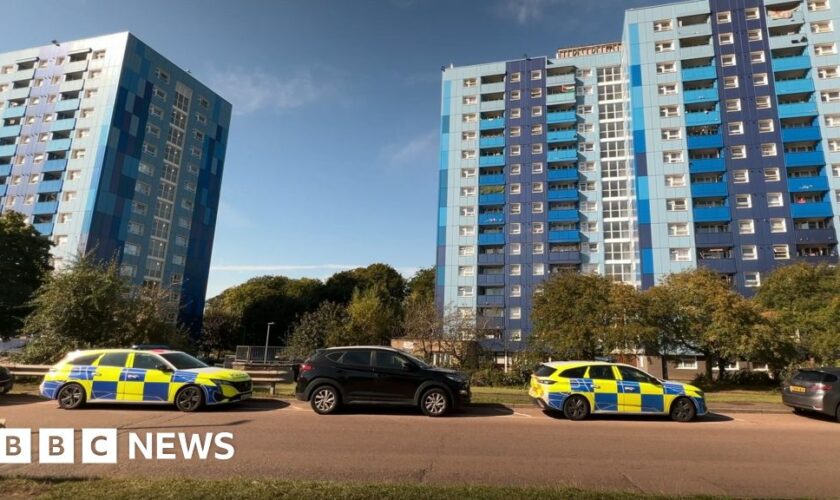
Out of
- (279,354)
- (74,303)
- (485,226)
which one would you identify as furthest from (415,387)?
(485,226)

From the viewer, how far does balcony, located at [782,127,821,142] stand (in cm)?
5062

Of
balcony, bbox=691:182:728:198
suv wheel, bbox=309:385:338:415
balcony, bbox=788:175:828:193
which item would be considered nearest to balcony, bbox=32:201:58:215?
suv wheel, bbox=309:385:338:415

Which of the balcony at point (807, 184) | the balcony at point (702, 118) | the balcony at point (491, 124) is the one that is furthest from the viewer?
the balcony at point (491, 124)

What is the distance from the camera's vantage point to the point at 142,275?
190 feet

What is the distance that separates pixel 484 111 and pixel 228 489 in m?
66.0

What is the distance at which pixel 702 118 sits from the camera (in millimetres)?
54406

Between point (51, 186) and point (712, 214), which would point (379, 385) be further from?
point (51, 186)

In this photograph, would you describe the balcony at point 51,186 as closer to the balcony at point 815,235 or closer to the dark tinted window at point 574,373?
the dark tinted window at point 574,373

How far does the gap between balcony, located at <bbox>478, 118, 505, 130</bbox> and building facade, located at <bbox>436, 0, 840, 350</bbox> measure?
170mm

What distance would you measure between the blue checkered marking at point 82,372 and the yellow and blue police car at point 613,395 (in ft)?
40.0

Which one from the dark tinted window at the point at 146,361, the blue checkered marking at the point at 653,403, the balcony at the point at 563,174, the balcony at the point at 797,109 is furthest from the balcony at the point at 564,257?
the dark tinted window at the point at 146,361

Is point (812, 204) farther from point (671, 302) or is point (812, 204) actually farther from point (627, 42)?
point (671, 302)

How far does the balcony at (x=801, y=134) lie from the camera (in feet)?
166

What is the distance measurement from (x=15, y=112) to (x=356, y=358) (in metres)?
77.1
